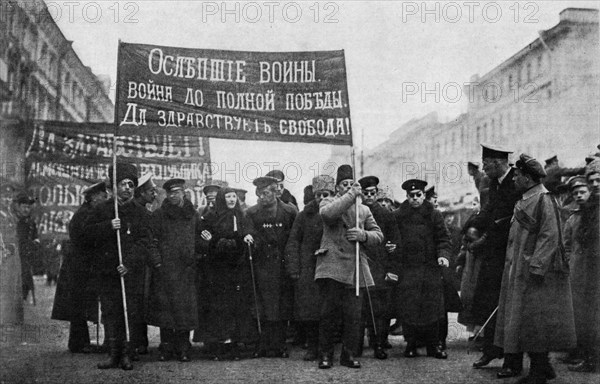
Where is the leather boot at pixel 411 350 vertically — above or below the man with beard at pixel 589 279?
below

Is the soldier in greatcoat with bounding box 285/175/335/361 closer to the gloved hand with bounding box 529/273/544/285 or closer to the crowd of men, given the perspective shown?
the crowd of men

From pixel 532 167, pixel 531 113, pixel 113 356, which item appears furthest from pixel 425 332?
pixel 531 113

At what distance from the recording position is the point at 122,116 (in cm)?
692

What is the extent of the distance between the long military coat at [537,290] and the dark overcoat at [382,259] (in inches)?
70.7

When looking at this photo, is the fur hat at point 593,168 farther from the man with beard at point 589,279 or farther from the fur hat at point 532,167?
the fur hat at point 532,167

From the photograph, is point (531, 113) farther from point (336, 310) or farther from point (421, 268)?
point (336, 310)

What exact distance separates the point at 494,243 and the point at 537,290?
3.22 feet

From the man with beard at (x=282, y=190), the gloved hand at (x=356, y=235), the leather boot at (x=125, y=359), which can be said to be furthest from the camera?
the man with beard at (x=282, y=190)

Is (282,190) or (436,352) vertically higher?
(282,190)

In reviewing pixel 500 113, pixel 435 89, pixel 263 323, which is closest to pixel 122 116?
pixel 263 323

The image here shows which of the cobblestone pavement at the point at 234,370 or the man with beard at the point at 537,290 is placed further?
the cobblestone pavement at the point at 234,370

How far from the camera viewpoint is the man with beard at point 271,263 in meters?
7.68

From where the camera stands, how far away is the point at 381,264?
8.11m

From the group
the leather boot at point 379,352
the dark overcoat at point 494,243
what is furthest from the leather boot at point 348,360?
the dark overcoat at point 494,243
